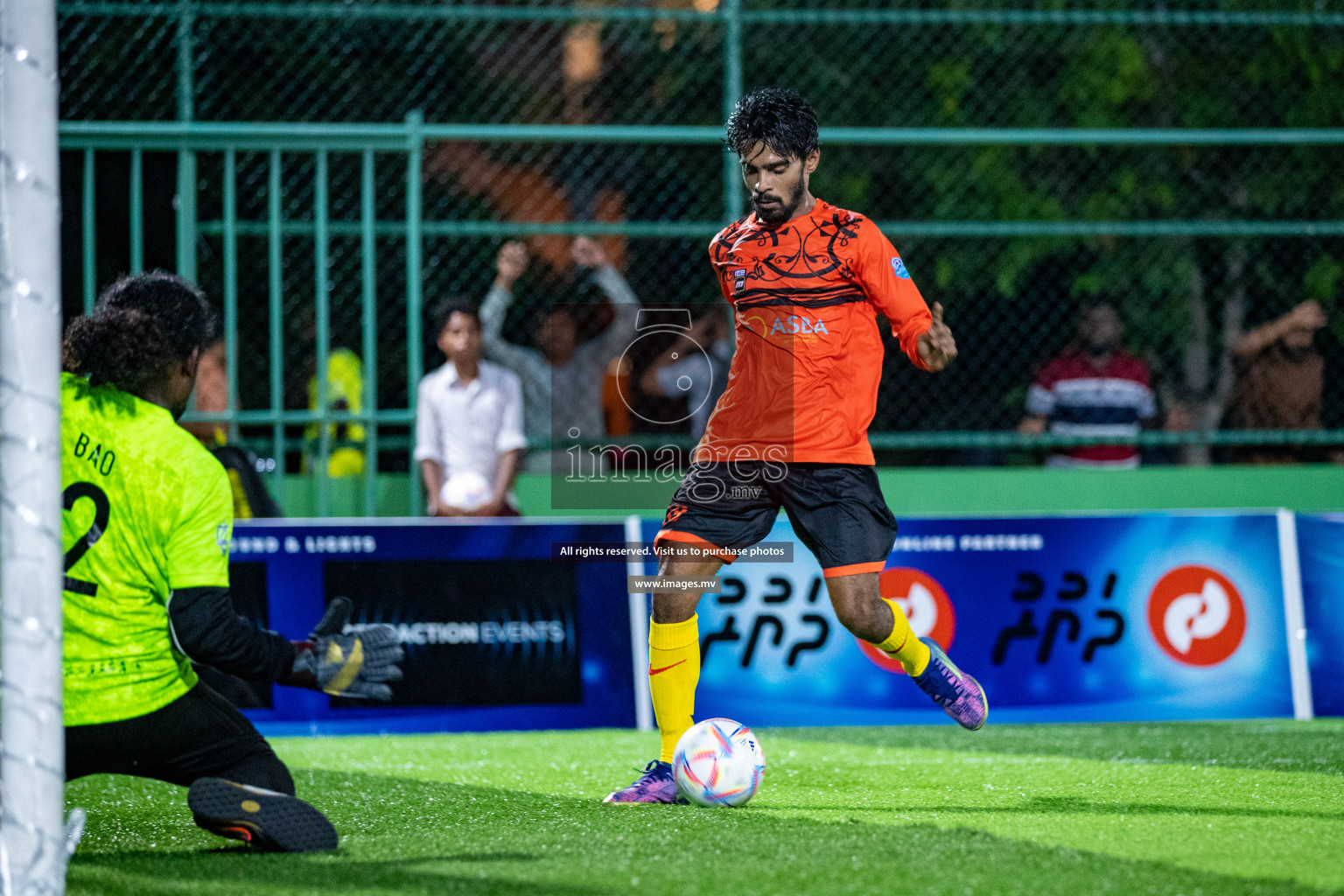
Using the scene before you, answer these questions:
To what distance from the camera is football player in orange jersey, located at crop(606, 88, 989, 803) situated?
4.55 m

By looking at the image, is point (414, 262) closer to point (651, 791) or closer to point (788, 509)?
point (788, 509)

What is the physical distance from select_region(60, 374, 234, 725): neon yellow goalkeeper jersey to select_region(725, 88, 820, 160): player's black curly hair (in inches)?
78.6

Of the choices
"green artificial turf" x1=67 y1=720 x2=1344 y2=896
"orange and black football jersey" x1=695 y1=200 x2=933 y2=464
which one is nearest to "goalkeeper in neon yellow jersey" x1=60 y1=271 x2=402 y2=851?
"green artificial turf" x1=67 y1=720 x2=1344 y2=896

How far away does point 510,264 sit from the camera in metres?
8.05

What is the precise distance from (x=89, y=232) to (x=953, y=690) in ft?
17.1

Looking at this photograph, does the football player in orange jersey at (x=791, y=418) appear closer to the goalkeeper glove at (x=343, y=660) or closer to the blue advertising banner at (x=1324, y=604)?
the goalkeeper glove at (x=343, y=660)

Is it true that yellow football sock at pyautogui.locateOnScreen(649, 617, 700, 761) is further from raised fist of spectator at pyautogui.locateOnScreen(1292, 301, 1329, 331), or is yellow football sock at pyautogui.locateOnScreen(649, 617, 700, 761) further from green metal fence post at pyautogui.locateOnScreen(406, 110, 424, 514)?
raised fist of spectator at pyautogui.locateOnScreen(1292, 301, 1329, 331)

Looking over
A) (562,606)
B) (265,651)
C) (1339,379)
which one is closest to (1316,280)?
(1339,379)

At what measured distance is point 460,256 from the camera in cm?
828

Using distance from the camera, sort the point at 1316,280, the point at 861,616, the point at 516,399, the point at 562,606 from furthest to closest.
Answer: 1. the point at 1316,280
2. the point at 516,399
3. the point at 562,606
4. the point at 861,616

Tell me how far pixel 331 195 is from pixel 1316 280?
566 cm

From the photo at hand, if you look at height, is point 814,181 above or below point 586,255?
above

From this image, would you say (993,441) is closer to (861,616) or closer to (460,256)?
(460,256)

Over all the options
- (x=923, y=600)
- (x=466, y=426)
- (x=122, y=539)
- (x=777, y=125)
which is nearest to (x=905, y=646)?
(x=777, y=125)
